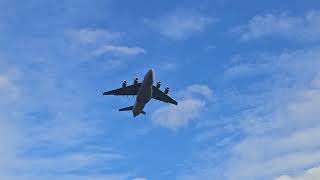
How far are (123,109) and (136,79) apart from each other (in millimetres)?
10725

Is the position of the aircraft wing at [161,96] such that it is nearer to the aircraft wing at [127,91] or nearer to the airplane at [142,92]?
the airplane at [142,92]

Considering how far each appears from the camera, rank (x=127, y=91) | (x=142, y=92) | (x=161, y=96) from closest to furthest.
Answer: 1. (x=142, y=92)
2. (x=127, y=91)
3. (x=161, y=96)

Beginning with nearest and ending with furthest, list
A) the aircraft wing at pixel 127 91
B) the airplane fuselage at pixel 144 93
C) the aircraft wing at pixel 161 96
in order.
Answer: the airplane fuselage at pixel 144 93 < the aircraft wing at pixel 127 91 < the aircraft wing at pixel 161 96

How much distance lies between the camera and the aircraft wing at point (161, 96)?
142275mm

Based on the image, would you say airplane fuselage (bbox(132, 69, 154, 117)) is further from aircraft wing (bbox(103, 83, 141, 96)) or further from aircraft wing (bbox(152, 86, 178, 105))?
aircraft wing (bbox(152, 86, 178, 105))

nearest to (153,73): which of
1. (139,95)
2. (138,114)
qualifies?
(139,95)

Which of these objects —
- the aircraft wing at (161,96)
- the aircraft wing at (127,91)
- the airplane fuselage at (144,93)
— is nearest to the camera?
the airplane fuselage at (144,93)

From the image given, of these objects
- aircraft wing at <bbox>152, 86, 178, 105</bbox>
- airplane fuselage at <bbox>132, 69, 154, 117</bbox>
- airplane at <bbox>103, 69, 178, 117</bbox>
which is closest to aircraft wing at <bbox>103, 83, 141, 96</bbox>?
airplane at <bbox>103, 69, 178, 117</bbox>

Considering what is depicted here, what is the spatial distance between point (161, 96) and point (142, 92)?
16.1m

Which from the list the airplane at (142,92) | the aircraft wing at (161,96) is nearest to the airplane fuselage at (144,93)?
the airplane at (142,92)

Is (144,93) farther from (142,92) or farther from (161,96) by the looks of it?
(161,96)

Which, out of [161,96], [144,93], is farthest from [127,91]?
[144,93]

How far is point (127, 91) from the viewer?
139250mm

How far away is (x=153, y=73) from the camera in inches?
4938
